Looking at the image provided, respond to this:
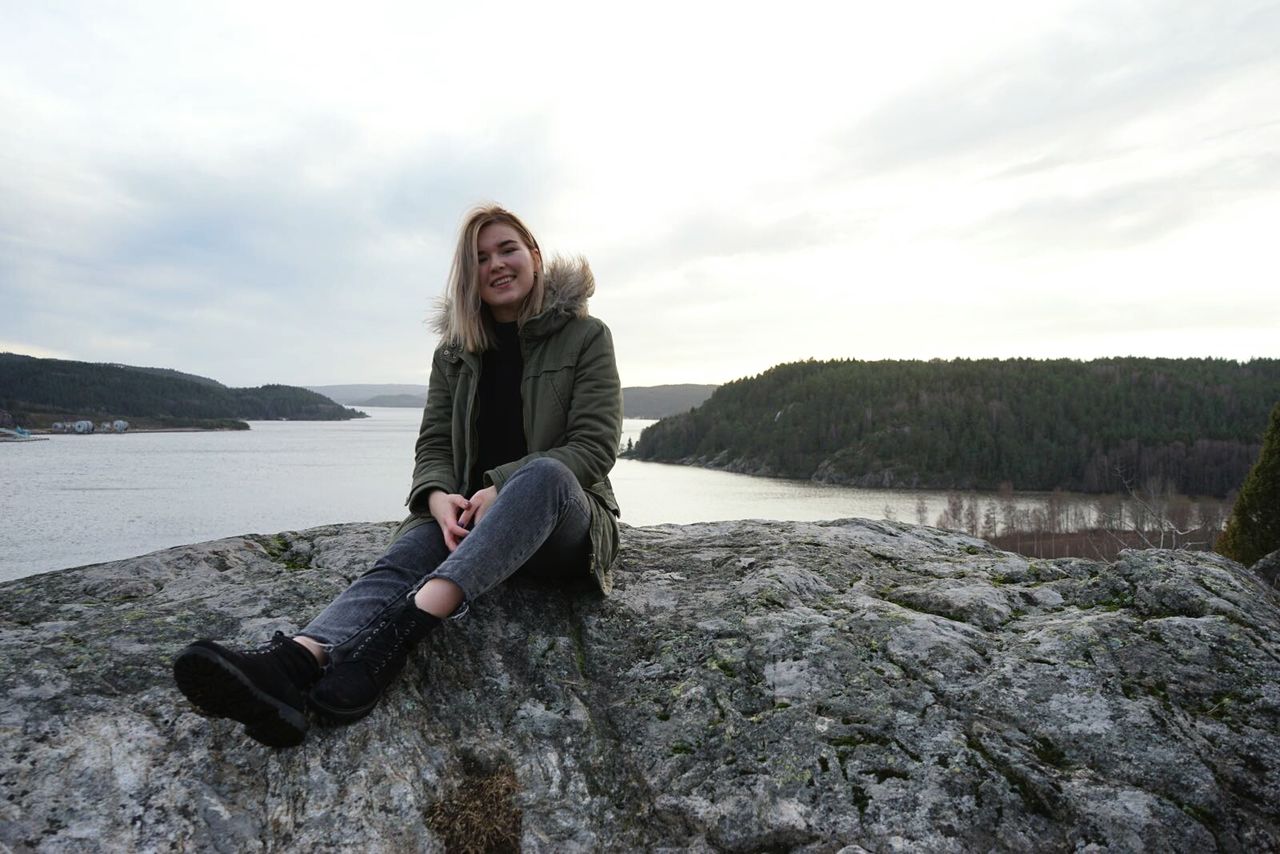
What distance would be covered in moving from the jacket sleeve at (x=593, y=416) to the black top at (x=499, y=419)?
6.9 inches

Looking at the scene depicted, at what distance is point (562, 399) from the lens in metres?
3.87

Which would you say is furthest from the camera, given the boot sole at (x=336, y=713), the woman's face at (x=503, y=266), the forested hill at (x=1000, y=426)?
the forested hill at (x=1000, y=426)

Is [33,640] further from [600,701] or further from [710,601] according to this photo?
[710,601]

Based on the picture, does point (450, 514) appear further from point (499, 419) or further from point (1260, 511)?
point (1260, 511)

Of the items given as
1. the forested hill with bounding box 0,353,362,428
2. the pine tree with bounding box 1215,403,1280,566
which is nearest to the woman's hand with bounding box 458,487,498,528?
the pine tree with bounding box 1215,403,1280,566

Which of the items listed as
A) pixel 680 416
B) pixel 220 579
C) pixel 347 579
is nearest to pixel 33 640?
pixel 220 579

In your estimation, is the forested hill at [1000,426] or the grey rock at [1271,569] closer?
the grey rock at [1271,569]

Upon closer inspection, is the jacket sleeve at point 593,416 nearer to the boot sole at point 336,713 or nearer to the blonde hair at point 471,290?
the blonde hair at point 471,290

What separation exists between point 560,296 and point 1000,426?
108 metres

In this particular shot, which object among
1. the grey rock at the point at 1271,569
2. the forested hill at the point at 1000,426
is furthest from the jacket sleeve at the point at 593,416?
the forested hill at the point at 1000,426

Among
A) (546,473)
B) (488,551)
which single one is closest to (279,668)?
(488,551)

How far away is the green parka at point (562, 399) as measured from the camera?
12.3 feet

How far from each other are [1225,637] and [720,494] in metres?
70.2

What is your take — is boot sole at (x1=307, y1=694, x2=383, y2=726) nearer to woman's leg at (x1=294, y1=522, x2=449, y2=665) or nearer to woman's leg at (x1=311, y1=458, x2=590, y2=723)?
woman's leg at (x1=311, y1=458, x2=590, y2=723)
